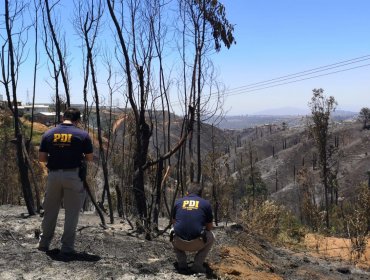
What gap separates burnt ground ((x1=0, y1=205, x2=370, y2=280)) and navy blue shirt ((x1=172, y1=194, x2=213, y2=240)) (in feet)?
1.80

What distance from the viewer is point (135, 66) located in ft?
30.4

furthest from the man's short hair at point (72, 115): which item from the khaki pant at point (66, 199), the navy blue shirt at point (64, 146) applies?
the khaki pant at point (66, 199)

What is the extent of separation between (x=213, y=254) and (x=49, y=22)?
622 centimetres

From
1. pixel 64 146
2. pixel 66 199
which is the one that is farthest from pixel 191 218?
pixel 64 146

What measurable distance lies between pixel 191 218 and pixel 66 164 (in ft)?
5.72

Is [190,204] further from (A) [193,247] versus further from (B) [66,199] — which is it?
(B) [66,199]

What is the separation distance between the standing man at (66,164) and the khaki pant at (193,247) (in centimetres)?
138

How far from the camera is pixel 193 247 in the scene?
6027mm

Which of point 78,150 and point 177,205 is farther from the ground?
point 78,150

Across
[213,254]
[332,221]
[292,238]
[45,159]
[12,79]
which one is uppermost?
[12,79]

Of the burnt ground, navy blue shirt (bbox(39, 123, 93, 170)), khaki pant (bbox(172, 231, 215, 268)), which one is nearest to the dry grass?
the burnt ground

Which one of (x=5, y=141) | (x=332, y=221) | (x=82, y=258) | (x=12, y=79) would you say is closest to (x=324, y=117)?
(x=332, y=221)

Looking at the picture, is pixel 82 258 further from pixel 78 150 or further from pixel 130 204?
pixel 130 204

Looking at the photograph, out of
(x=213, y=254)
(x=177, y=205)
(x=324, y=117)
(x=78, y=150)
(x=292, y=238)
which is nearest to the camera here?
(x=78, y=150)
